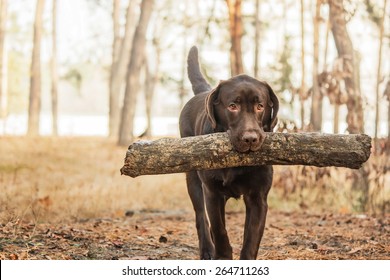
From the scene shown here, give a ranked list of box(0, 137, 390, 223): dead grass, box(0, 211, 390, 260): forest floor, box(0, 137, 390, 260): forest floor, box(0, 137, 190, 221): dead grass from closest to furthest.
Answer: box(0, 211, 390, 260): forest floor, box(0, 137, 390, 260): forest floor, box(0, 137, 190, 221): dead grass, box(0, 137, 390, 223): dead grass

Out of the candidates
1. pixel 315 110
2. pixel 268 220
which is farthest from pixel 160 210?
pixel 315 110

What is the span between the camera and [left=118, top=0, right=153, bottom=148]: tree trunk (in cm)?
2116

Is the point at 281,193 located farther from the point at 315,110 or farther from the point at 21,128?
the point at 21,128

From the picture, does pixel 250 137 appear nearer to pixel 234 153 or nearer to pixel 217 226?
pixel 234 153

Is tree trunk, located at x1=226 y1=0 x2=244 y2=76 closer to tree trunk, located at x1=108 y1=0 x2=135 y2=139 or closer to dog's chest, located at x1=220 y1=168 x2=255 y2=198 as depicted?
dog's chest, located at x1=220 y1=168 x2=255 y2=198

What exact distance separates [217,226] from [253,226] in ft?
1.10

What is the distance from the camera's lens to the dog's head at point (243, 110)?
15.3ft

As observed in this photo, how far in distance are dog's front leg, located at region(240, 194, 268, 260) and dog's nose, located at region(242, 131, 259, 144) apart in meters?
0.66

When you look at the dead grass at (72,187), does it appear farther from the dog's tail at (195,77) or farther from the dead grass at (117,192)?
the dog's tail at (195,77)

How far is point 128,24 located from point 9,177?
622 inches

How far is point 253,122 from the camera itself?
4.72 m

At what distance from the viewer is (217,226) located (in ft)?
17.2

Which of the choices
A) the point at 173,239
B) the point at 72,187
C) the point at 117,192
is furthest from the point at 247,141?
the point at 72,187

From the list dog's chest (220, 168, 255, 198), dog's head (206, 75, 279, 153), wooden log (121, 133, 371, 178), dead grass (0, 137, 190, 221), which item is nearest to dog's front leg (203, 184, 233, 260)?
dog's chest (220, 168, 255, 198)
